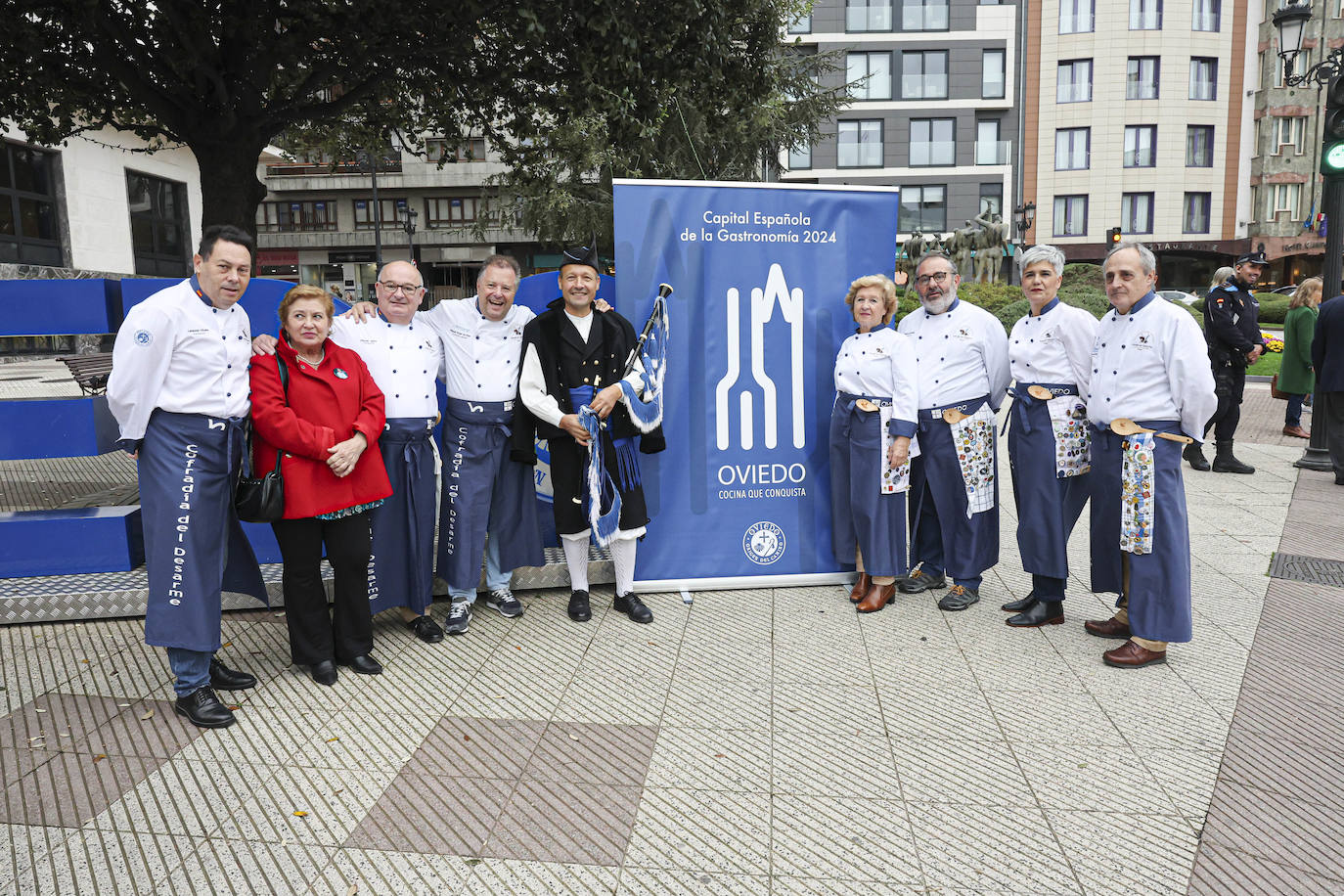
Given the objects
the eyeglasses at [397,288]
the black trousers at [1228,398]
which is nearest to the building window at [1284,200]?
the black trousers at [1228,398]

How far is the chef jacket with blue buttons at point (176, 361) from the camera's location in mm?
3541

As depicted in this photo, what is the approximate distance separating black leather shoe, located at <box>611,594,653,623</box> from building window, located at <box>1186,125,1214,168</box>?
4429 cm

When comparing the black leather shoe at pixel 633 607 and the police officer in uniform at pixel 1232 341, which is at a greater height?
the police officer in uniform at pixel 1232 341

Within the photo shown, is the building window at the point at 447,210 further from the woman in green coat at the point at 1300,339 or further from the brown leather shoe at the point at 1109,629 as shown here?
the brown leather shoe at the point at 1109,629

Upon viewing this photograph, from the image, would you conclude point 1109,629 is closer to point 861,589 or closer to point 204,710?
point 861,589

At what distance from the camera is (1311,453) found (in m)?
9.63

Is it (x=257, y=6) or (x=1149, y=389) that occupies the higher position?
(x=257, y=6)

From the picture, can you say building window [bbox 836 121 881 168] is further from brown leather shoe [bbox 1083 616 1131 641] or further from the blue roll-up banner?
brown leather shoe [bbox 1083 616 1131 641]

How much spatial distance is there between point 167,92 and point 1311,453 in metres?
12.1

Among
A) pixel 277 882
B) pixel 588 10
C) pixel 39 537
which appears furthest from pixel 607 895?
pixel 588 10

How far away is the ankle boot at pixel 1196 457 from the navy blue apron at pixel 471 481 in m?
8.04

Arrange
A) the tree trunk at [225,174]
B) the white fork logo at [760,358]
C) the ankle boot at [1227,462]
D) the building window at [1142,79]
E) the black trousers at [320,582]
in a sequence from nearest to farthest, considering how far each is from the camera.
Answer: the black trousers at [320,582] → the white fork logo at [760,358] → the tree trunk at [225,174] → the ankle boot at [1227,462] → the building window at [1142,79]

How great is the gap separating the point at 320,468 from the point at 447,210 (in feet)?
157

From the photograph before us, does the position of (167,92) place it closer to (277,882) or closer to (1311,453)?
(277,882)
